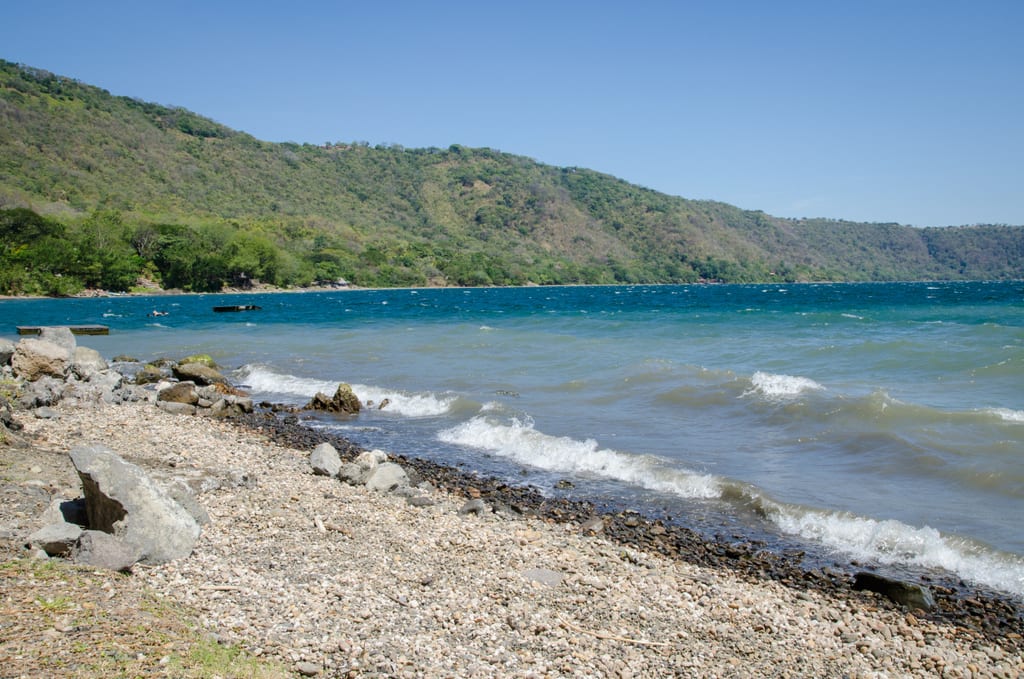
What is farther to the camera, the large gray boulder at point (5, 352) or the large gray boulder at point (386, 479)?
the large gray boulder at point (5, 352)

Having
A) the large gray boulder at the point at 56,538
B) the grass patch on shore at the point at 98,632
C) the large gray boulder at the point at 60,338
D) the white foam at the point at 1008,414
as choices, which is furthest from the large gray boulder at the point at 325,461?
the large gray boulder at the point at 60,338

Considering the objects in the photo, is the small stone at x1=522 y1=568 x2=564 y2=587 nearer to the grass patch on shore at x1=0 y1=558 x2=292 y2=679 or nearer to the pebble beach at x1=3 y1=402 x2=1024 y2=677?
the pebble beach at x1=3 y1=402 x2=1024 y2=677

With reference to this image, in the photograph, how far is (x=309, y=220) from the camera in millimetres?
131000

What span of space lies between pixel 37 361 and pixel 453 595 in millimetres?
17220

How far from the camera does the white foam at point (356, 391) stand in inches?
672

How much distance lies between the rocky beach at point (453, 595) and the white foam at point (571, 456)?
161 cm

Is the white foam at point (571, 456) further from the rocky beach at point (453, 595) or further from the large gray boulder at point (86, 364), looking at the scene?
the large gray boulder at point (86, 364)

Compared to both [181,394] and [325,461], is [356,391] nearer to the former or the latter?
[181,394]

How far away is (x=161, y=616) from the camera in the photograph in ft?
16.3

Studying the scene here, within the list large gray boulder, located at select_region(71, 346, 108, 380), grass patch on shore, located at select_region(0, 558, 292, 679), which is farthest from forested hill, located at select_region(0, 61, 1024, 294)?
grass patch on shore, located at select_region(0, 558, 292, 679)

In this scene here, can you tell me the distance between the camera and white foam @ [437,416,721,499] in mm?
10578

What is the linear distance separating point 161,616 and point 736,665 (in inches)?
167

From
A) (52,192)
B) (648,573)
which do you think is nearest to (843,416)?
(648,573)

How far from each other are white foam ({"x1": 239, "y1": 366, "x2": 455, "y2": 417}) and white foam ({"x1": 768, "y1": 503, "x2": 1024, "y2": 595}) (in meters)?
9.43
